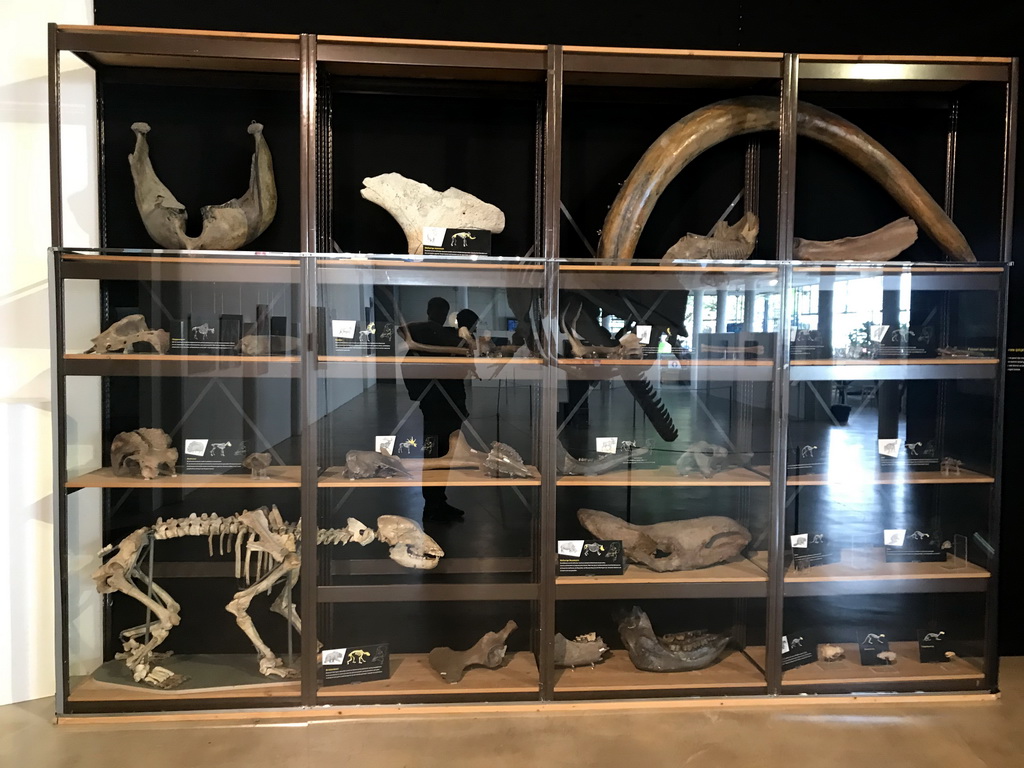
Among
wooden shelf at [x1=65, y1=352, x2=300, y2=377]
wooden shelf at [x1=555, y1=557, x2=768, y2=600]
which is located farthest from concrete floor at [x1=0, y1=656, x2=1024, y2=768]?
wooden shelf at [x1=65, y1=352, x2=300, y2=377]

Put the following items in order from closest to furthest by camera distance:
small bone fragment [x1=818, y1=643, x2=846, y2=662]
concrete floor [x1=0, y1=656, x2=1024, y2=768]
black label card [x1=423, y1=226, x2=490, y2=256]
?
concrete floor [x1=0, y1=656, x2=1024, y2=768] < black label card [x1=423, y1=226, x2=490, y2=256] < small bone fragment [x1=818, y1=643, x2=846, y2=662]

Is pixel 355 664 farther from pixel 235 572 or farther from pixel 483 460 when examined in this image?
pixel 483 460

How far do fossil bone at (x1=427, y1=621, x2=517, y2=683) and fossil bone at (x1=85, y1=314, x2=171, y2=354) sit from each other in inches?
68.7

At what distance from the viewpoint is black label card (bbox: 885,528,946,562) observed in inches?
131

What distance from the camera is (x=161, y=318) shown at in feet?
10.0

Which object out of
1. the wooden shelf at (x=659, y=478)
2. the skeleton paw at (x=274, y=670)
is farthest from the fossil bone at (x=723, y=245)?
the skeleton paw at (x=274, y=670)

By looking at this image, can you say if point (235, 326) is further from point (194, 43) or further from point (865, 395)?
point (865, 395)

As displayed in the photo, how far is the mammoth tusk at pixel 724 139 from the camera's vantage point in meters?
3.25

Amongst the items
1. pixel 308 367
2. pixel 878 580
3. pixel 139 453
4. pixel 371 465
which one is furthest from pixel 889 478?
pixel 139 453

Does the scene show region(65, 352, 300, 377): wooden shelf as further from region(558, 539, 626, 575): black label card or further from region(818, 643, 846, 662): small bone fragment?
region(818, 643, 846, 662): small bone fragment

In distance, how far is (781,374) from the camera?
314 cm

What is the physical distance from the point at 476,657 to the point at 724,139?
2541 millimetres

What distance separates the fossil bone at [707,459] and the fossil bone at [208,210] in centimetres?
211

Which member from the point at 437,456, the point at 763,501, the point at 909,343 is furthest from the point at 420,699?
the point at 909,343
